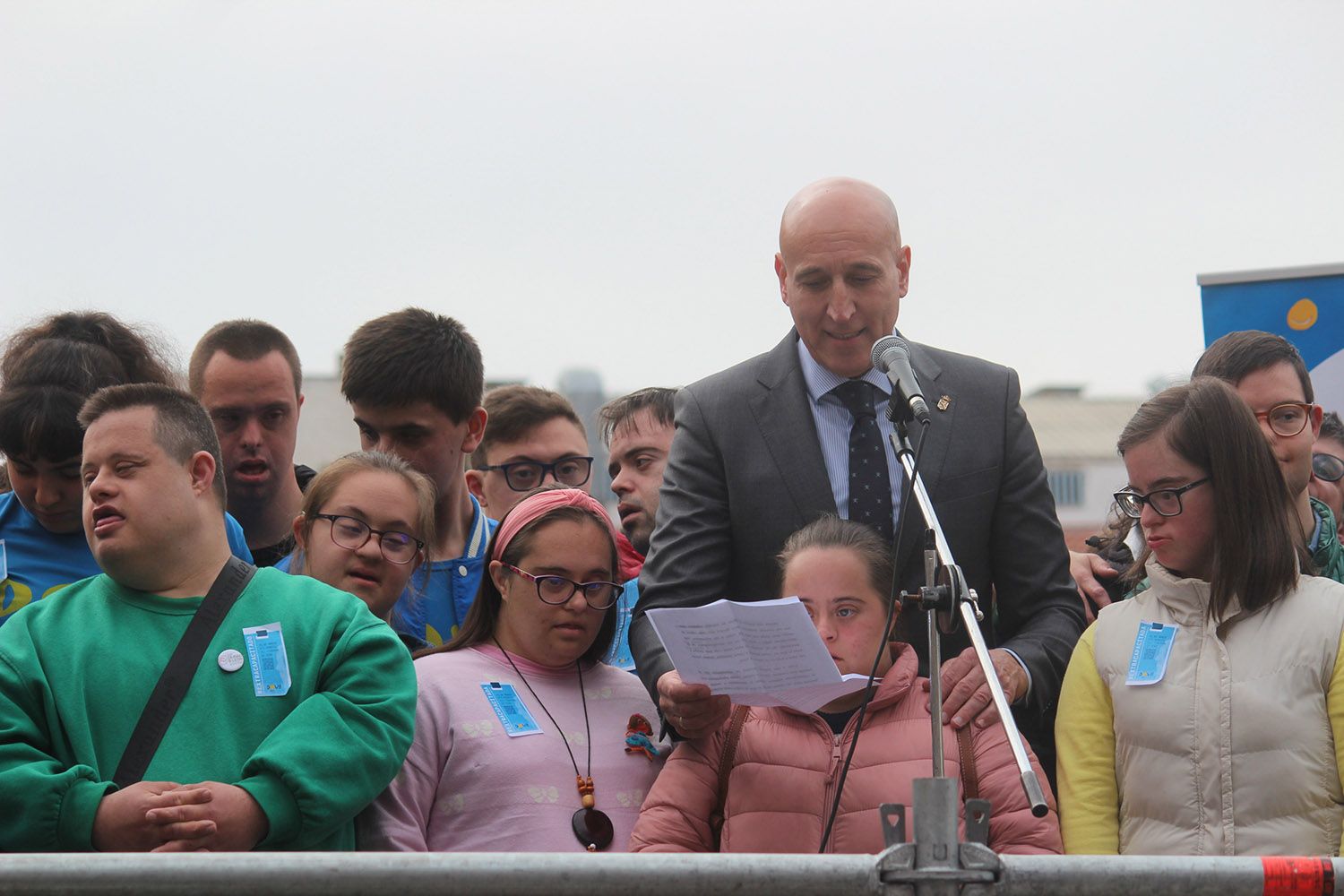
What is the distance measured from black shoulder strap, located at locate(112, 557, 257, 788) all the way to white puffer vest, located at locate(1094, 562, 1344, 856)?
206 centimetres

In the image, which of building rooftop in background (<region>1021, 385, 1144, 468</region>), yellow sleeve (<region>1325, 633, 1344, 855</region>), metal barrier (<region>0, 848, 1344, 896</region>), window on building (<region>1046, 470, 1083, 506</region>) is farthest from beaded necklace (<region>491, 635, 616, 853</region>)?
building rooftop in background (<region>1021, 385, 1144, 468</region>)

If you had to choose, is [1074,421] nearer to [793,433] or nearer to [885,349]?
[793,433]

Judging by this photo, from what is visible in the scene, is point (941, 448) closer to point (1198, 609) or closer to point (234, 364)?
point (1198, 609)

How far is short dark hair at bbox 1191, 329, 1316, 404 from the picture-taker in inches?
175

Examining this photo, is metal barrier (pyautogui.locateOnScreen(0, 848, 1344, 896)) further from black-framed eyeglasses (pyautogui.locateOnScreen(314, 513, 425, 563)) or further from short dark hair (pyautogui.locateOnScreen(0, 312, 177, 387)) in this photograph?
short dark hair (pyautogui.locateOnScreen(0, 312, 177, 387))

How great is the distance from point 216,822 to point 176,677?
14.1 inches

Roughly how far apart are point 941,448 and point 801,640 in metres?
1.08

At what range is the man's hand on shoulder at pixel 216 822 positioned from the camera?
296cm

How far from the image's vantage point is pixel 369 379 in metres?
4.86

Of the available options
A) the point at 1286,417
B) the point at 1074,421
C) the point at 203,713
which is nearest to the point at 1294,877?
the point at 203,713

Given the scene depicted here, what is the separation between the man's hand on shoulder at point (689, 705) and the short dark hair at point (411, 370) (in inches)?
70.0

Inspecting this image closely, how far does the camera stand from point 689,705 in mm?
3307

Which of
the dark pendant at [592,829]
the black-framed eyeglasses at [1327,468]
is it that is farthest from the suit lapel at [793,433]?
the black-framed eyeglasses at [1327,468]

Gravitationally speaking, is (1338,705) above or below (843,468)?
below
